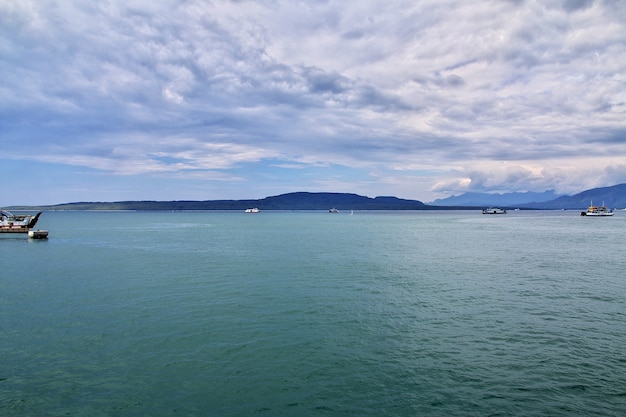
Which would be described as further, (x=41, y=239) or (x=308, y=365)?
(x=41, y=239)

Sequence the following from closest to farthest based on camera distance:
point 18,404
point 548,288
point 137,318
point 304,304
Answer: point 18,404 < point 137,318 < point 304,304 < point 548,288

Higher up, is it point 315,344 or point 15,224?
point 15,224

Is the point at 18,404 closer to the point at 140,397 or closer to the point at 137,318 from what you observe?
the point at 140,397

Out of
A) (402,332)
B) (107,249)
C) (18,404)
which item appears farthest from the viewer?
(107,249)

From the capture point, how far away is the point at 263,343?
21609 millimetres

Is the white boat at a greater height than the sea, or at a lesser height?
A: greater

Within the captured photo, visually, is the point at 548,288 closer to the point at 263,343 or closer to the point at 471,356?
the point at 471,356

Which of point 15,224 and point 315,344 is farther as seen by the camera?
point 15,224

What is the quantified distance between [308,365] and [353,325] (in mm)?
6363

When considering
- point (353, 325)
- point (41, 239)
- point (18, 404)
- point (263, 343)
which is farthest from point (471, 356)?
point (41, 239)

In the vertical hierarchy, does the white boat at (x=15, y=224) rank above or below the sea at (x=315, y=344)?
above

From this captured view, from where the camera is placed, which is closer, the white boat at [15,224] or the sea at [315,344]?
the sea at [315,344]

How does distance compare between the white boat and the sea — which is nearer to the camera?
the sea

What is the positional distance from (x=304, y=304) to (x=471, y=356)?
13.1 metres
